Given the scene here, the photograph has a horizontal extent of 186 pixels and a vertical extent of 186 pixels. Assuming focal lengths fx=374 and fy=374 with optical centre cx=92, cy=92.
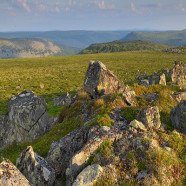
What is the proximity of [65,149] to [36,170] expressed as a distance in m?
2.15

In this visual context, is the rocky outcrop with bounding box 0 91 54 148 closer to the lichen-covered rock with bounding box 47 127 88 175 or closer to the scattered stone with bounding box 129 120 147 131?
the lichen-covered rock with bounding box 47 127 88 175

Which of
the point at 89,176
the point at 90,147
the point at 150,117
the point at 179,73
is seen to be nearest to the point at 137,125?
the point at 150,117

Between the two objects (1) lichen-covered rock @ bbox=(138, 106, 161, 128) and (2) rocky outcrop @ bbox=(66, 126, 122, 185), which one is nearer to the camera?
(2) rocky outcrop @ bbox=(66, 126, 122, 185)

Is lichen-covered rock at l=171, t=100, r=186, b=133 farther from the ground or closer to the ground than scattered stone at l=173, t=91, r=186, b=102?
farther from the ground

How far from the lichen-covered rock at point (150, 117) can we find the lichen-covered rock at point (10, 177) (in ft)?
21.8

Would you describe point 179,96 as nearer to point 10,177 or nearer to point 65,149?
point 65,149

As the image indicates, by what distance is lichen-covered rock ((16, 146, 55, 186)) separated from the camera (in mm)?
15539

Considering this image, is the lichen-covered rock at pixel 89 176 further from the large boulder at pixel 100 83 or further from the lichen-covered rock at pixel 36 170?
the large boulder at pixel 100 83

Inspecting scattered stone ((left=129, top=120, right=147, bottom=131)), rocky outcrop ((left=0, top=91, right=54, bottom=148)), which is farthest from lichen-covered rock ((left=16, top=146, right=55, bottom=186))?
rocky outcrop ((left=0, top=91, right=54, bottom=148))

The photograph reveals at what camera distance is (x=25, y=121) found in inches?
1067

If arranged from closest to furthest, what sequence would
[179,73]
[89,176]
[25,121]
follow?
[89,176] → [25,121] → [179,73]

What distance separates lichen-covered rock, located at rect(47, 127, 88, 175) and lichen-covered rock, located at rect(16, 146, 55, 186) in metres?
0.71

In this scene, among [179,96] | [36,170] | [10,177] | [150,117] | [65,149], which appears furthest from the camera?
[179,96]

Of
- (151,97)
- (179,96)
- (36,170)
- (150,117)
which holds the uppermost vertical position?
(150,117)
